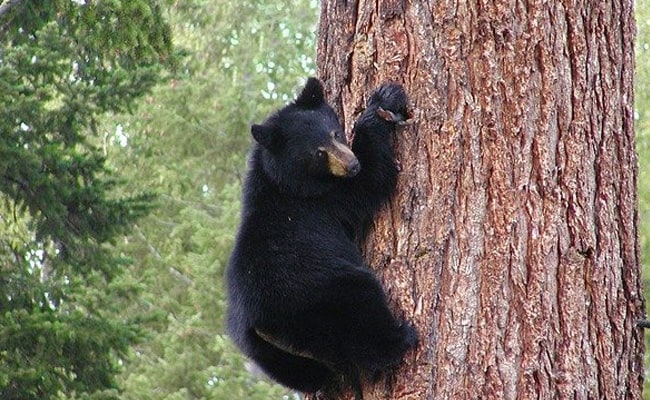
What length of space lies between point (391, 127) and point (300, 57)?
23.2 m

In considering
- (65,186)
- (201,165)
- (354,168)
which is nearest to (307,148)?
(354,168)

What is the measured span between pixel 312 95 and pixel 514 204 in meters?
1.41

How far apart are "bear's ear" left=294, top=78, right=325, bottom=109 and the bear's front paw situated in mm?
A: 686

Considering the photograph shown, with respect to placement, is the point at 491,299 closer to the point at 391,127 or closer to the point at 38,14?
the point at 391,127

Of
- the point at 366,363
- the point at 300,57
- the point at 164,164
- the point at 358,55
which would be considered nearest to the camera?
the point at 366,363

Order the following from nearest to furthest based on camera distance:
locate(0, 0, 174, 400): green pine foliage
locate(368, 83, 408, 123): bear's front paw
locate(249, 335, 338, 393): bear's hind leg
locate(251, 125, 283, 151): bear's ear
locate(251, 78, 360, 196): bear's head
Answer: locate(368, 83, 408, 123): bear's front paw < locate(249, 335, 338, 393): bear's hind leg < locate(251, 78, 360, 196): bear's head < locate(251, 125, 283, 151): bear's ear < locate(0, 0, 174, 400): green pine foliage

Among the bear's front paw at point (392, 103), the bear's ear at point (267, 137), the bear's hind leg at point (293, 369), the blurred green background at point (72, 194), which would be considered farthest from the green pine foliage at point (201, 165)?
the bear's front paw at point (392, 103)

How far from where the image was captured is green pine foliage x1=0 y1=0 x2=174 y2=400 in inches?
357

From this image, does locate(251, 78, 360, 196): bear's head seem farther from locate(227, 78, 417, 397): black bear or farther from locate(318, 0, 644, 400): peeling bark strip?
locate(318, 0, 644, 400): peeling bark strip

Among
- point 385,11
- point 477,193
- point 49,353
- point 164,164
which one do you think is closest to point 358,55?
point 385,11

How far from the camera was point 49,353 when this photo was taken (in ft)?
31.2

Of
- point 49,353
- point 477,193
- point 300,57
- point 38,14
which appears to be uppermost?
point 300,57

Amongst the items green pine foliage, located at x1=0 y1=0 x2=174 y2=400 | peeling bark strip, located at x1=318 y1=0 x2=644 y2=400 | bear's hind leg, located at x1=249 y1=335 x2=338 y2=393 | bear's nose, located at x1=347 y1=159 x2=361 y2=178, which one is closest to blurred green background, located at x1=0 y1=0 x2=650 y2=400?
green pine foliage, located at x1=0 y1=0 x2=174 y2=400

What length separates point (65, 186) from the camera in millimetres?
10055
